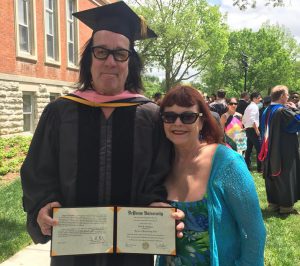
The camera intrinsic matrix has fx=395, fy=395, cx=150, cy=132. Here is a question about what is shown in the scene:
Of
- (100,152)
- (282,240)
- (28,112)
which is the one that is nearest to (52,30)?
(28,112)

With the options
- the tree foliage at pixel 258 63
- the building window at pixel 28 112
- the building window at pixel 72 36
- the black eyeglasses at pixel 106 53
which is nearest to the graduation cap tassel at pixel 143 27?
the black eyeglasses at pixel 106 53

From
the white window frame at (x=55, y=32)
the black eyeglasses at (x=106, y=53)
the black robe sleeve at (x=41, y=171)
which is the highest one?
the white window frame at (x=55, y=32)

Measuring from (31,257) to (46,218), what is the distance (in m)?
2.54

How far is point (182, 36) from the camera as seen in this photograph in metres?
27.1

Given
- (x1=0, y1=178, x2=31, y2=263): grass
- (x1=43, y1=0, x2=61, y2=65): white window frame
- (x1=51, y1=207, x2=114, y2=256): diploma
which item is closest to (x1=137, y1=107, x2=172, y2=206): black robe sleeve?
(x1=51, y1=207, x2=114, y2=256): diploma

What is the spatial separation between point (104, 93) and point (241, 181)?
0.86m

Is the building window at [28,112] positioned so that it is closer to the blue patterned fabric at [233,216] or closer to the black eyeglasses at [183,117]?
the black eyeglasses at [183,117]

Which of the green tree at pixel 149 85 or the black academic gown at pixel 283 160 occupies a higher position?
the green tree at pixel 149 85

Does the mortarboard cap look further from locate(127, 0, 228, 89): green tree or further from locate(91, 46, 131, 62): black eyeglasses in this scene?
locate(127, 0, 228, 89): green tree

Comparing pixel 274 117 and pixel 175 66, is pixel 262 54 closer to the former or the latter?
pixel 175 66

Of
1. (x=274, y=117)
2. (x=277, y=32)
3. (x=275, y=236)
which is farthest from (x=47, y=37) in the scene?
(x=277, y=32)

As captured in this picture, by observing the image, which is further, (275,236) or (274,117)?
(274,117)

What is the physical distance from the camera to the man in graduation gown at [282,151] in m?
5.77

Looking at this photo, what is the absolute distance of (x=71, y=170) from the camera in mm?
2051
